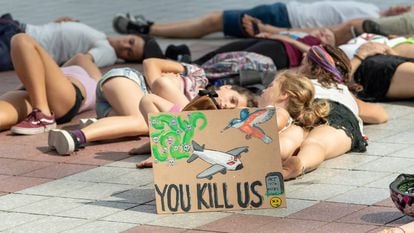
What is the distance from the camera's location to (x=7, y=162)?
6.93 m

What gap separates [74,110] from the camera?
7.95m

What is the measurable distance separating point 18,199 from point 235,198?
3.94ft

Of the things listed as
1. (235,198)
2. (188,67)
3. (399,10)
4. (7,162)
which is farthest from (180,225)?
(399,10)

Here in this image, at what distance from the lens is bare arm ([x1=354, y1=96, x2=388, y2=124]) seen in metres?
7.56

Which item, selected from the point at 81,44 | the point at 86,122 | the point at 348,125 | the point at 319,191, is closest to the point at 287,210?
the point at 319,191

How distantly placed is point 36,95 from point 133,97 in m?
0.70

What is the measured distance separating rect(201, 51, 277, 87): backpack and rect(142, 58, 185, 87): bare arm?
0.40m

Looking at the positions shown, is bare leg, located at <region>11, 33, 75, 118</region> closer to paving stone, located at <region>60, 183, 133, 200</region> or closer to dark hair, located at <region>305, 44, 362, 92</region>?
paving stone, located at <region>60, 183, 133, 200</region>

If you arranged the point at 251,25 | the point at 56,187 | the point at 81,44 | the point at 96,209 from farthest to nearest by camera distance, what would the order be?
1. the point at 251,25
2. the point at 81,44
3. the point at 56,187
4. the point at 96,209

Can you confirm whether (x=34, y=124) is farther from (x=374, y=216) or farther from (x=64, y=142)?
(x=374, y=216)

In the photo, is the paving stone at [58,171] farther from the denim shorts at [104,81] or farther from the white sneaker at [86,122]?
the denim shorts at [104,81]

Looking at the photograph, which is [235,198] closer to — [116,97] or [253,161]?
[253,161]

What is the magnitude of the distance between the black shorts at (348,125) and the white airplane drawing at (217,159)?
1.19m

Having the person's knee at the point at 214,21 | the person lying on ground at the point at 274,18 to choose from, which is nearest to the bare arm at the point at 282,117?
the person lying on ground at the point at 274,18
